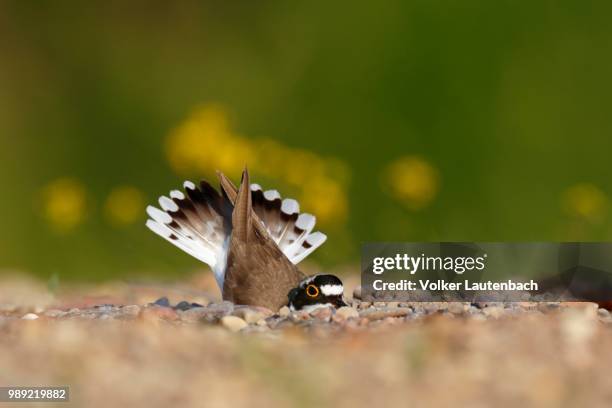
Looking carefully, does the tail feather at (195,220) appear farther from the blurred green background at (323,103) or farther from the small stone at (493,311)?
the blurred green background at (323,103)

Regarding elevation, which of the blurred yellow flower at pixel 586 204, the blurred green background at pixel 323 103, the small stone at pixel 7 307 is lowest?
the small stone at pixel 7 307

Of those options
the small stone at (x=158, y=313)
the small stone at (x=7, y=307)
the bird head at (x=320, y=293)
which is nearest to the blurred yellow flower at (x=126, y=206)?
the small stone at (x=7, y=307)

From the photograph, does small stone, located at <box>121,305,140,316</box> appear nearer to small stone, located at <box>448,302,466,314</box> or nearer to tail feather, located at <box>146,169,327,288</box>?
tail feather, located at <box>146,169,327,288</box>

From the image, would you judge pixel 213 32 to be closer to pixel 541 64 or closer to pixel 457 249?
pixel 541 64

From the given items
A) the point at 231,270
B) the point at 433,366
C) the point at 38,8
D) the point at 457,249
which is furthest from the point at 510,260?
the point at 38,8

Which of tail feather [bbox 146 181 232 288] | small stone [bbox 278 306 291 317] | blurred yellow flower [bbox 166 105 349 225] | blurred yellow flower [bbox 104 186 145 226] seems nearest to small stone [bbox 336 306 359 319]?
small stone [bbox 278 306 291 317]

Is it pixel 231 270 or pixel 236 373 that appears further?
pixel 231 270

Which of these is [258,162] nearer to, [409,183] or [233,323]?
[409,183]
